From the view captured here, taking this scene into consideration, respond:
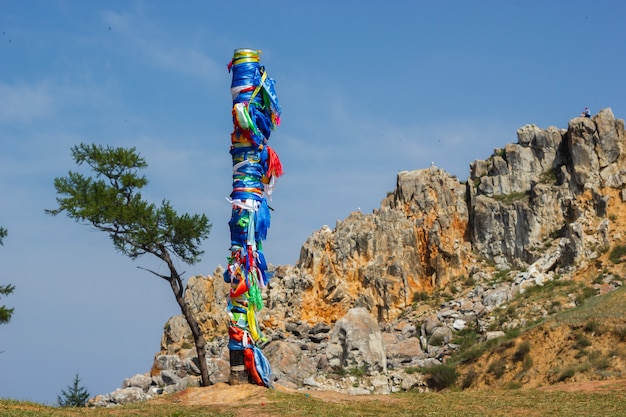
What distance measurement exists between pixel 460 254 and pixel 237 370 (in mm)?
41872

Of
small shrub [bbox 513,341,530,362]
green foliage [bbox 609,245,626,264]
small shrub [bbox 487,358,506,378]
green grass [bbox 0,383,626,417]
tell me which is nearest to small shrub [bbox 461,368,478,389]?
small shrub [bbox 487,358,506,378]

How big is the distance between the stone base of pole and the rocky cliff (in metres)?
24.3

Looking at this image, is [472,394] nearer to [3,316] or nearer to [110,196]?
[110,196]

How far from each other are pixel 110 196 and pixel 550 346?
59.9ft

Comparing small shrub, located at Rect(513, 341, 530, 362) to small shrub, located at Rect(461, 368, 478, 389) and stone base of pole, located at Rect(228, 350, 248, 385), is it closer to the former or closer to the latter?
small shrub, located at Rect(461, 368, 478, 389)

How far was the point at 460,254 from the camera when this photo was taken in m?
60.5

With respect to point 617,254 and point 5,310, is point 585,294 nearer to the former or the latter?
point 617,254

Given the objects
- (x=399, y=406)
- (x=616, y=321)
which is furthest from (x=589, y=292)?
(x=399, y=406)

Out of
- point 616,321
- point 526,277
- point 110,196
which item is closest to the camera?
point 110,196

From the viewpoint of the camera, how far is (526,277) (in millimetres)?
53688

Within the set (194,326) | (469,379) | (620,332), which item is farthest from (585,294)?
(194,326)

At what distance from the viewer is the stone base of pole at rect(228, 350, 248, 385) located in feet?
67.3

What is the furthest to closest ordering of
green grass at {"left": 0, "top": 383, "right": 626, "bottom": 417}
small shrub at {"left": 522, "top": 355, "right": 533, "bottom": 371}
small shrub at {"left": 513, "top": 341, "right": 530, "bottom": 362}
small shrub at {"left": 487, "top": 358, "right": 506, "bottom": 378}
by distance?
1. small shrub at {"left": 487, "top": 358, "right": 506, "bottom": 378}
2. small shrub at {"left": 513, "top": 341, "right": 530, "bottom": 362}
3. small shrub at {"left": 522, "top": 355, "right": 533, "bottom": 371}
4. green grass at {"left": 0, "top": 383, "right": 626, "bottom": 417}

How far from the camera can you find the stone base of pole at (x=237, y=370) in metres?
20.5
